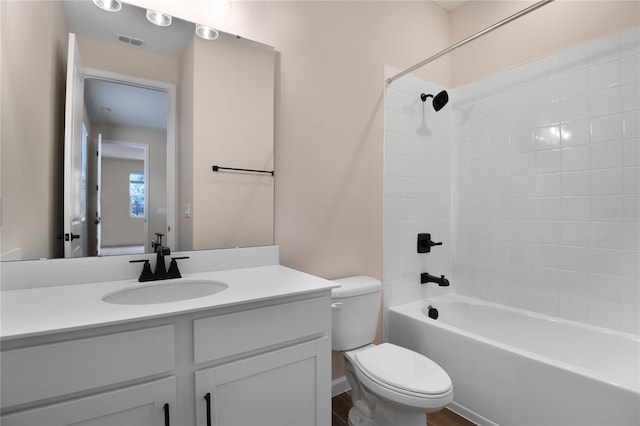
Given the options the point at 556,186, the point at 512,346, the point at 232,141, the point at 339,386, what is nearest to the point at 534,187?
the point at 556,186

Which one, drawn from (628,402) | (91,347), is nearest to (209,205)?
(91,347)

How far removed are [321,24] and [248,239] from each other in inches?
52.8

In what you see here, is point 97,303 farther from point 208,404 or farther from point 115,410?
point 208,404

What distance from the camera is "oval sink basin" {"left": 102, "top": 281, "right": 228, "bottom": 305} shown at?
1186 mm

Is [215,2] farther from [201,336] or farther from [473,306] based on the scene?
[473,306]

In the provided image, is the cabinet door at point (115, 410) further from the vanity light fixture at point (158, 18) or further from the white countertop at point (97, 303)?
the vanity light fixture at point (158, 18)

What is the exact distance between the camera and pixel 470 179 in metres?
2.44

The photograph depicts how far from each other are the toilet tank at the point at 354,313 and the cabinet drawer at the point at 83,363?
91 cm

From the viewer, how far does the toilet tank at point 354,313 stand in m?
1.65

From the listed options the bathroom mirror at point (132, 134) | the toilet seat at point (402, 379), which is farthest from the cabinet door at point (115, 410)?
the toilet seat at point (402, 379)

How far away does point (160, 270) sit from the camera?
131 cm

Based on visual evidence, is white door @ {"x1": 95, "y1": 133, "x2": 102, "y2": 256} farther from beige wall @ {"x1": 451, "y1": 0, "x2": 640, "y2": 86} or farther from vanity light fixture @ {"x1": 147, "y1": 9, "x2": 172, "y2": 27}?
beige wall @ {"x1": 451, "y1": 0, "x2": 640, "y2": 86}

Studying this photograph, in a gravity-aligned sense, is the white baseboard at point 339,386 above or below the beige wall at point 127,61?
below

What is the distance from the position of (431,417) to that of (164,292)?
1.57m
